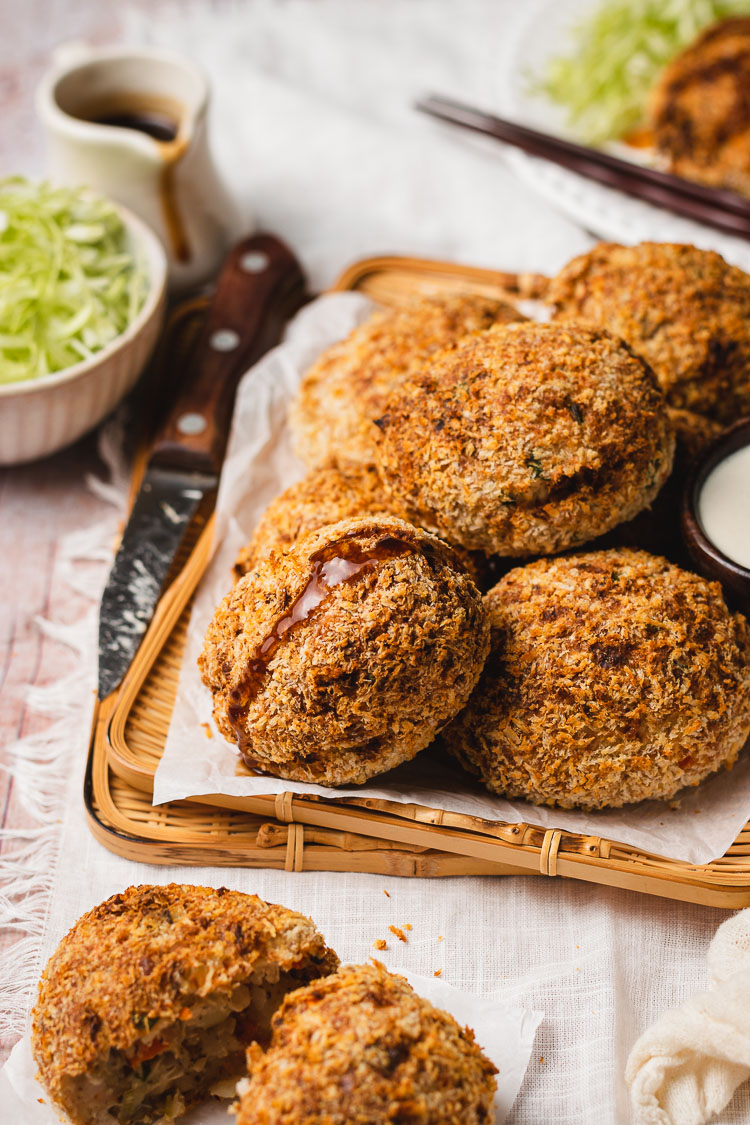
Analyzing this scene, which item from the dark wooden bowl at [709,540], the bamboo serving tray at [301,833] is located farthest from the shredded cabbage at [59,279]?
the dark wooden bowl at [709,540]

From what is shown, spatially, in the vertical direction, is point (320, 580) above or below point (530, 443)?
below

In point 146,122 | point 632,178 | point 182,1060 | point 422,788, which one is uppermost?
point 632,178

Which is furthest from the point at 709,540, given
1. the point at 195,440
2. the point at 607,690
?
the point at 195,440

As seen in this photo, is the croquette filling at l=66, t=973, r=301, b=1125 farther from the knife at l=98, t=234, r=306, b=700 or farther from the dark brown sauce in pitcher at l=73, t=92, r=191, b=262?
the dark brown sauce in pitcher at l=73, t=92, r=191, b=262

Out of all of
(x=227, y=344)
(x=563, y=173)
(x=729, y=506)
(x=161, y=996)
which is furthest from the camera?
(x=563, y=173)

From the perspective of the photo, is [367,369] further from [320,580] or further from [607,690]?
[607,690]

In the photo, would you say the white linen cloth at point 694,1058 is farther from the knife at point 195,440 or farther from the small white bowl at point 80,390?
the small white bowl at point 80,390

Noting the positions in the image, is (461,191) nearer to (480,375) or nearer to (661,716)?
(480,375)

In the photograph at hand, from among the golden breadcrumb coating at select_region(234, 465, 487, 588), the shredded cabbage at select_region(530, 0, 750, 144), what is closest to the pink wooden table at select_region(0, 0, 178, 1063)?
the golden breadcrumb coating at select_region(234, 465, 487, 588)
